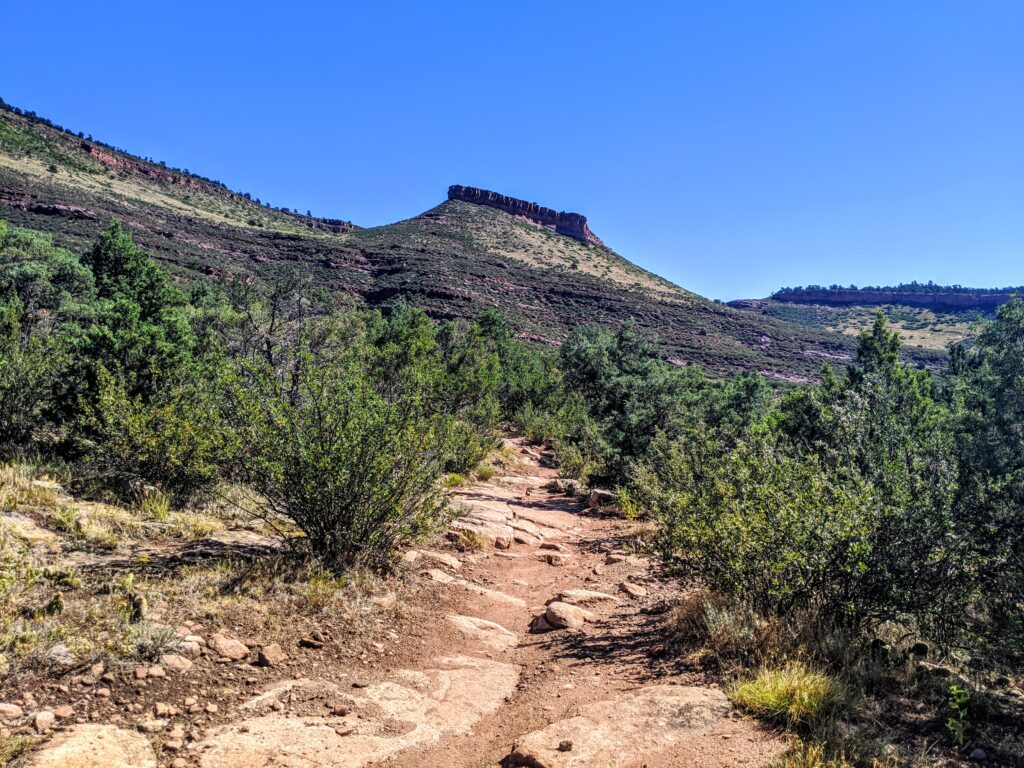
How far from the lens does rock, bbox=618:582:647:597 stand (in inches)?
308

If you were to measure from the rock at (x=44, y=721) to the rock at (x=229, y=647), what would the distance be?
117cm

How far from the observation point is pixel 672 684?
4699mm

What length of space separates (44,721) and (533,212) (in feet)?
472

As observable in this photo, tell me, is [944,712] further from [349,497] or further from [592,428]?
[592,428]

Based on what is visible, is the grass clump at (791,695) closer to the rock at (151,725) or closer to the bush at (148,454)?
the rock at (151,725)

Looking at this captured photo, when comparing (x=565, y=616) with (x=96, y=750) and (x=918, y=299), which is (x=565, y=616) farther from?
(x=918, y=299)

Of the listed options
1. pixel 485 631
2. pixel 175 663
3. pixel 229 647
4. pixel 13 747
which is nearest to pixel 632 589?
pixel 485 631

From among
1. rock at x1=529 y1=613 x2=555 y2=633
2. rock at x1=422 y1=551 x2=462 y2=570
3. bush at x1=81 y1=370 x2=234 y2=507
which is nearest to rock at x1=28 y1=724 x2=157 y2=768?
rock at x1=529 y1=613 x2=555 y2=633

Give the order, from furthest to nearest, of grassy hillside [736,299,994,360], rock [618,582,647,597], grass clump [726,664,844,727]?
1. grassy hillside [736,299,994,360]
2. rock [618,582,647,597]
3. grass clump [726,664,844,727]

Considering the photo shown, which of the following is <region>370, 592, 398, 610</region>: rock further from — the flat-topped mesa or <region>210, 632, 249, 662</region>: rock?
the flat-topped mesa

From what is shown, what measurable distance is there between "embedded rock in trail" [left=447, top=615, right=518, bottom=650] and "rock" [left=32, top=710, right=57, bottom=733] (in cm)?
353

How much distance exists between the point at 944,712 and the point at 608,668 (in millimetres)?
2564

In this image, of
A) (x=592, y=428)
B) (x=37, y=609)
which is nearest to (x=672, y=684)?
(x=37, y=609)

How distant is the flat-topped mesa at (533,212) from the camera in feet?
394
